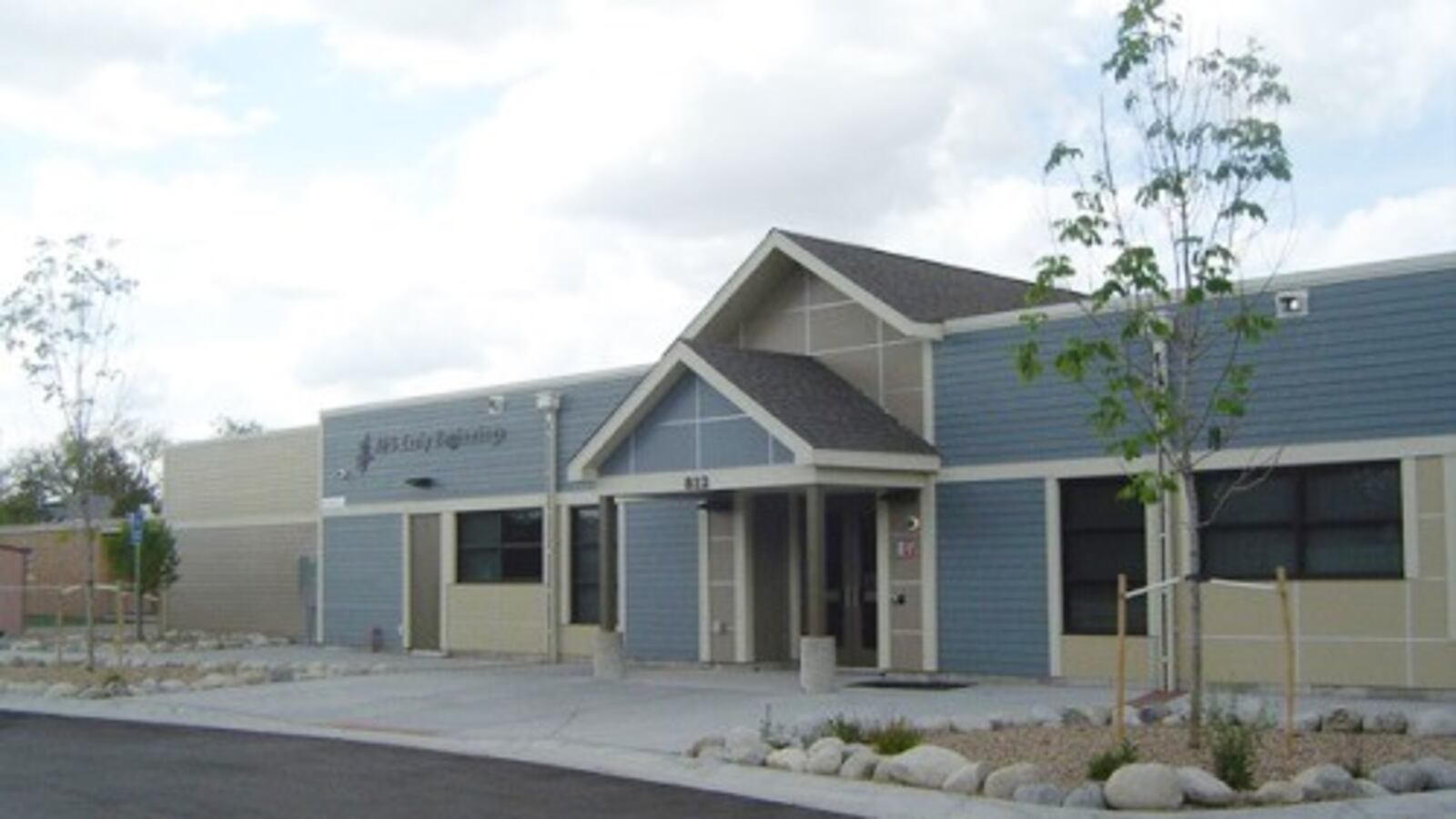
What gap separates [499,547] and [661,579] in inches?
175

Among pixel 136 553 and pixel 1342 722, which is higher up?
pixel 136 553

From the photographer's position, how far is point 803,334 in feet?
81.3

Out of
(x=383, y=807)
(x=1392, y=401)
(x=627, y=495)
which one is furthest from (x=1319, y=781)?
(x=627, y=495)

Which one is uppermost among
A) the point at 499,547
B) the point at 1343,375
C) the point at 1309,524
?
the point at 1343,375

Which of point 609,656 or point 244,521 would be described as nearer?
point 609,656

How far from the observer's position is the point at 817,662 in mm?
20828

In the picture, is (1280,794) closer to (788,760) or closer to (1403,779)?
(1403,779)

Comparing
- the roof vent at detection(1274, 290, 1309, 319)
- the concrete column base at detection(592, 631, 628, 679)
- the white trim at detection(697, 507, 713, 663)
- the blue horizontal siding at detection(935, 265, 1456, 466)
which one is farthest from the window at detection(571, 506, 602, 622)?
the roof vent at detection(1274, 290, 1309, 319)

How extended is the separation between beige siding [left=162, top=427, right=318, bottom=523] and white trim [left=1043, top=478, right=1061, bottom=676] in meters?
17.5

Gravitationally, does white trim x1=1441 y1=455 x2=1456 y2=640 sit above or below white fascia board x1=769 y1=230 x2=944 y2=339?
below

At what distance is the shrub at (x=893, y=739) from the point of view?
14.6 metres

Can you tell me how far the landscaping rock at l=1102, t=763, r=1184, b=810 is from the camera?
39.8 feet

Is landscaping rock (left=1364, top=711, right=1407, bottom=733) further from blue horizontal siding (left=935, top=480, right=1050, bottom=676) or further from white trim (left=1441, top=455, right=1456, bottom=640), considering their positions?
blue horizontal siding (left=935, top=480, right=1050, bottom=676)

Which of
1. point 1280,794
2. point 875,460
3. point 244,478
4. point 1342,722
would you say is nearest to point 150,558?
point 244,478
